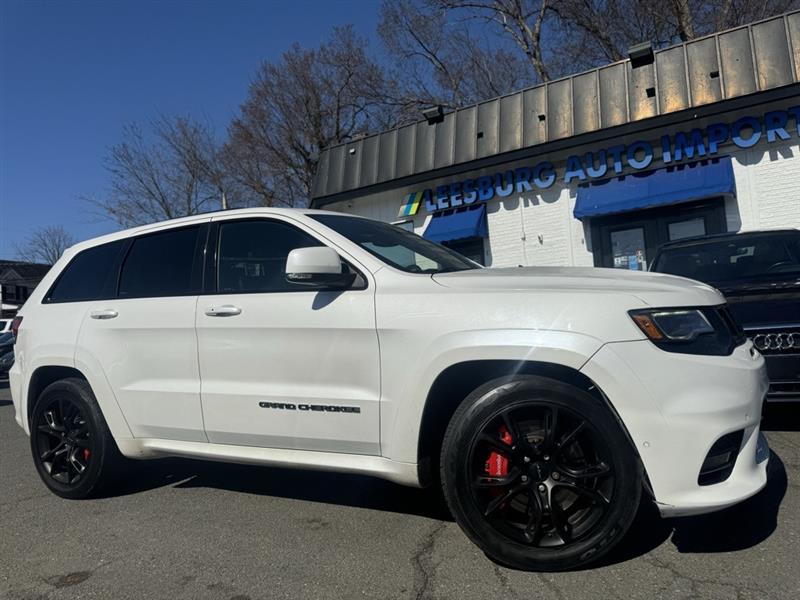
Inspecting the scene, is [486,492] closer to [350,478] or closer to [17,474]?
[350,478]

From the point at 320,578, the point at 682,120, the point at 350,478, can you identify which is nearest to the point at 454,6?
the point at 682,120

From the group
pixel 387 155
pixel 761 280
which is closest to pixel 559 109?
pixel 387 155

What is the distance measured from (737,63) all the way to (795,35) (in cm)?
84

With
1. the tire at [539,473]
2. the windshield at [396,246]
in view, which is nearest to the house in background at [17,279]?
the windshield at [396,246]

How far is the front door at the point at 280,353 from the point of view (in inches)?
116

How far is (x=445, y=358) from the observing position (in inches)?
107

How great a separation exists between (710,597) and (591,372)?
0.96 metres

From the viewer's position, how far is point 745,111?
1013cm

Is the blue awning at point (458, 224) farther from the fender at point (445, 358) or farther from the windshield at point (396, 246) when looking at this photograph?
the fender at point (445, 358)

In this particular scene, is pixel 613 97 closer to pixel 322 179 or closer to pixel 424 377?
pixel 322 179

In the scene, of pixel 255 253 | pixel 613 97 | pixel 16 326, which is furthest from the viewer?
pixel 613 97

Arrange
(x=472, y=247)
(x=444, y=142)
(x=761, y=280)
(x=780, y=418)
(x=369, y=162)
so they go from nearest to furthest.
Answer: (x=761, y=280)
(x=780, y=418)
(x=444, y=142)
(x=472, y=247)
(x=369, y=162)

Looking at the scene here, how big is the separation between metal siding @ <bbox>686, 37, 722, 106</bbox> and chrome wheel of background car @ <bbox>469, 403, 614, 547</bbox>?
30.6 feet

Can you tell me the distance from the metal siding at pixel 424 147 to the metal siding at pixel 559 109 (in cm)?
271
